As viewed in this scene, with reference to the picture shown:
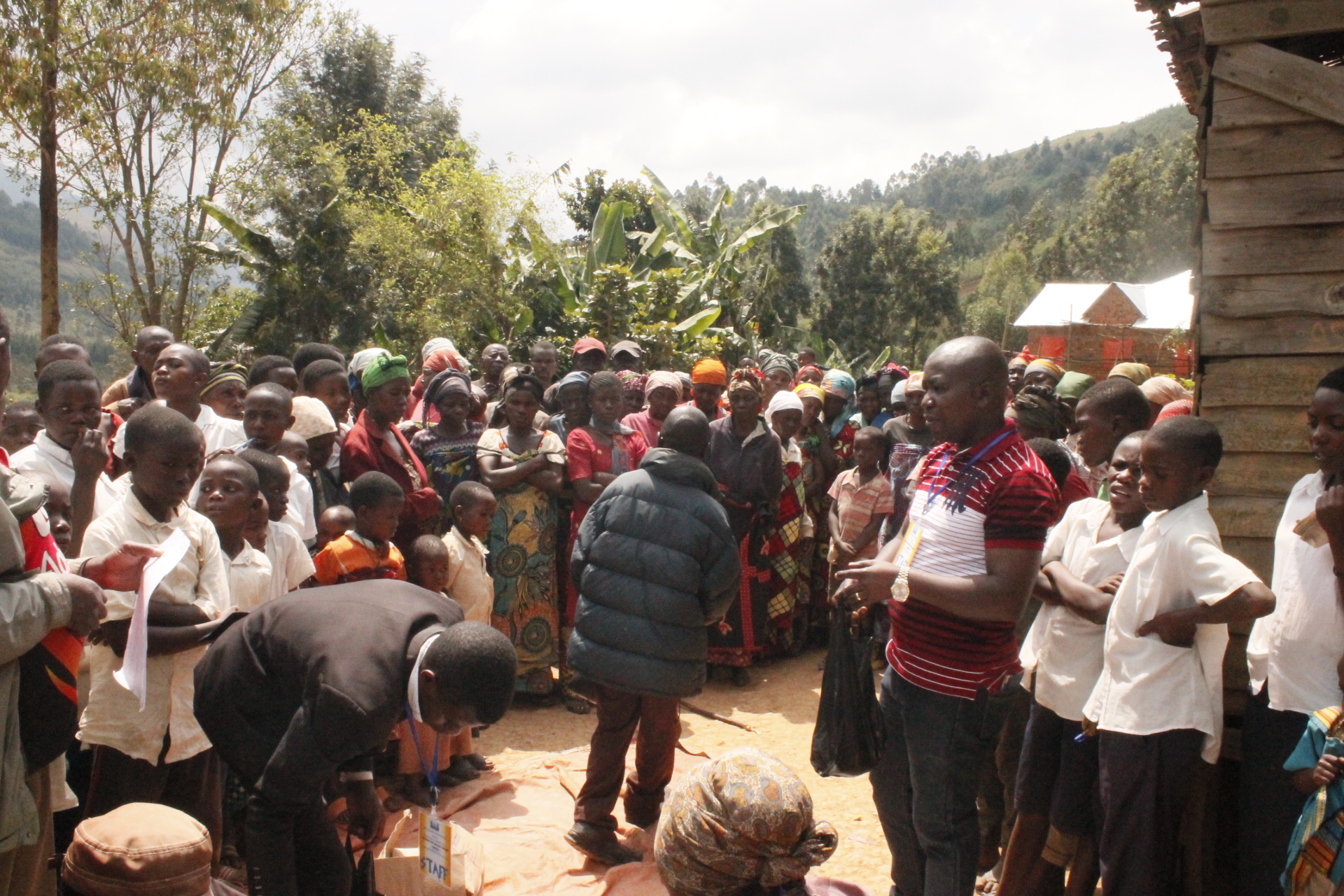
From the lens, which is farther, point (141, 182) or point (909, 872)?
point (141, 182)

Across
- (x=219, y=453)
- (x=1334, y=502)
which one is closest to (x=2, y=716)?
(x=219, y=453)

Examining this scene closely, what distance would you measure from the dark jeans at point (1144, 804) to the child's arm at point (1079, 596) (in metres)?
0.43

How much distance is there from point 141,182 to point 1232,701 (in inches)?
780

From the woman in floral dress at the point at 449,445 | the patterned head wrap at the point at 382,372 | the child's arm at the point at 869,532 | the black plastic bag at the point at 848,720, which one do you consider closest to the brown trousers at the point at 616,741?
the black plastic bag at the point at 848,720

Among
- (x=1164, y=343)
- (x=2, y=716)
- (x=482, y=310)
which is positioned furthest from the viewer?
(x=1164, y=343)

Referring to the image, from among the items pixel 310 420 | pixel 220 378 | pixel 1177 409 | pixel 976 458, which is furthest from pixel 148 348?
pixel 1177 409

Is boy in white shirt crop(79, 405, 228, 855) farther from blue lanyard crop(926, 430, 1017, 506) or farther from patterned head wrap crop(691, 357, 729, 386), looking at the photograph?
patterned head wrap crop(691, 357, 729, 386)

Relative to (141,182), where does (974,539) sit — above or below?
below

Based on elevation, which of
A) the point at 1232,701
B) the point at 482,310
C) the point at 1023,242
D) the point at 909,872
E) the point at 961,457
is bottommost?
the point at 909,872

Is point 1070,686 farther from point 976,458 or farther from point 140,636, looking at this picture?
point 140,636

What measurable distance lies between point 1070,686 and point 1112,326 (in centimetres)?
1700

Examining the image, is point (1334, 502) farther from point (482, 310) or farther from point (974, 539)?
point (482, 310)

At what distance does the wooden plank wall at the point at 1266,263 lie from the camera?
3.69m

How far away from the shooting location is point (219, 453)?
3965mm
